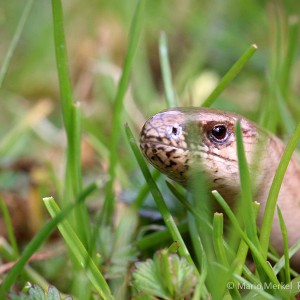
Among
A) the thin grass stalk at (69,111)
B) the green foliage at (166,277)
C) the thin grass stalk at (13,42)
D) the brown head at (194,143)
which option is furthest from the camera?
the thin grass stalk at (13,42)

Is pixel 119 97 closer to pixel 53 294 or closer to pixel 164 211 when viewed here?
pixel 164 211

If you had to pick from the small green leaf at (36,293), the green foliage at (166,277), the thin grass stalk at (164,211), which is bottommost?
the small green leaf at (36,293)

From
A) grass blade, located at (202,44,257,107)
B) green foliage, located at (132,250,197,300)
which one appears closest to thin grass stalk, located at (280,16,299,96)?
grass blade, located at (202,44,257,107)

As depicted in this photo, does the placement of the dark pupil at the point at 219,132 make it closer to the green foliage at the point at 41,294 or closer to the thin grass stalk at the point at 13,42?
the green foliage at the point at 41,294

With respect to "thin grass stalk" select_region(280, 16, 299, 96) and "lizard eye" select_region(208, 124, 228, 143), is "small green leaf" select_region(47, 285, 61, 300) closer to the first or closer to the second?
"lizard eye" select_region(208, 124, 228, 143)

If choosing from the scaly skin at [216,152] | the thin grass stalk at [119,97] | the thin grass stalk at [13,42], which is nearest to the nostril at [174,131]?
the scaly skin at [216,152]

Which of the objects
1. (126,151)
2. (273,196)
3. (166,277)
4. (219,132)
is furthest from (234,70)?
(126,151)

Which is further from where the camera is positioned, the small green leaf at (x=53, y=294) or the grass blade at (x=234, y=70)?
the grass blade at (x=234, y=70)

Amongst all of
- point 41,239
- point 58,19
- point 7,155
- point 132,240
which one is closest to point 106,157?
point 7,155

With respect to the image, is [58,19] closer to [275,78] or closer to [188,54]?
[275,78]
